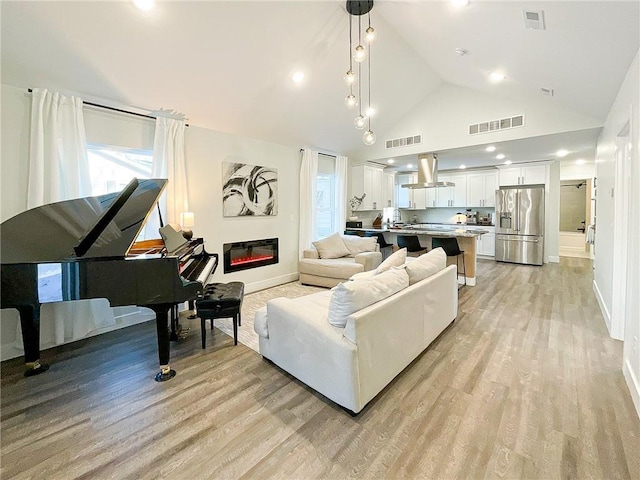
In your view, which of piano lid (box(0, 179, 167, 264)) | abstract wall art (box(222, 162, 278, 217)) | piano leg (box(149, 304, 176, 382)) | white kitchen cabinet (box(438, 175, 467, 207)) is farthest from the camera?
white kitchen cabinet (box(438, 175, 467, 207))

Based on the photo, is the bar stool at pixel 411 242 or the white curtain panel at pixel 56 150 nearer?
the white curtain panel at pixel 56 150

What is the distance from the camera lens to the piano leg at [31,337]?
8.07 ft

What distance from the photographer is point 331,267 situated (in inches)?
198

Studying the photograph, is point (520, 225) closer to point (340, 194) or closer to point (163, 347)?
point (340, 194)

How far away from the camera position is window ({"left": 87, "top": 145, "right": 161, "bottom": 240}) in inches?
136

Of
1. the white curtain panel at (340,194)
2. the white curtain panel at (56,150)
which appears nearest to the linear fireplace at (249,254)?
the white curtain panel at (340,194)

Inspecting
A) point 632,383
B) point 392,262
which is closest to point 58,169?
point 392,262

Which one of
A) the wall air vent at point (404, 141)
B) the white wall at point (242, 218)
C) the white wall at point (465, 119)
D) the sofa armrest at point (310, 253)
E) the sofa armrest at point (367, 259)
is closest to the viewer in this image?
the white wall at point (242, 218)

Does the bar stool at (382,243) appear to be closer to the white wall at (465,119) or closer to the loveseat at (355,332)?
the white wall at (465,119)

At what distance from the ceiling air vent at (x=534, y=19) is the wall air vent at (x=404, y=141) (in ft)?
11.0

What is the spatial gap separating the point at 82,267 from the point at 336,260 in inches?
148

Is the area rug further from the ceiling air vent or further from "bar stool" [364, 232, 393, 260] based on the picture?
the ceiling air vent

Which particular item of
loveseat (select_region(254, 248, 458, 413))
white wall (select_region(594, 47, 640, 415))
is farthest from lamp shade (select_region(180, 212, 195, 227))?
white wall (select_region(594, 47, 640, 415))

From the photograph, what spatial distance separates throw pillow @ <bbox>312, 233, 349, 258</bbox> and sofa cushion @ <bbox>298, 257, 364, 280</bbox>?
13 centimetres
